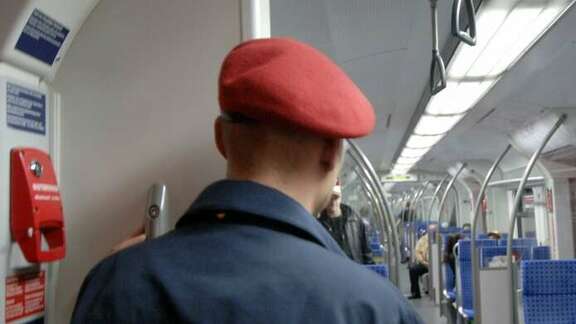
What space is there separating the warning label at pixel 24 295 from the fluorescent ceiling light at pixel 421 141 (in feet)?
21.2

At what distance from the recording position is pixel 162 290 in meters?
0.77

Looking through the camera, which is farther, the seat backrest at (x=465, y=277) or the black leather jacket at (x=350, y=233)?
the seat backrest at (x=465, y=277)

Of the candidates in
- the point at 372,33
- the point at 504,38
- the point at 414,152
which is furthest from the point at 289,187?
the point at 414,152

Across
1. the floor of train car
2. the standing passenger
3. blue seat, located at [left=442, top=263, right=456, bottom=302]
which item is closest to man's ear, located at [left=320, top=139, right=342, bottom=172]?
the standing passenger

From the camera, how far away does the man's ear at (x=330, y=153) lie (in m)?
0.87

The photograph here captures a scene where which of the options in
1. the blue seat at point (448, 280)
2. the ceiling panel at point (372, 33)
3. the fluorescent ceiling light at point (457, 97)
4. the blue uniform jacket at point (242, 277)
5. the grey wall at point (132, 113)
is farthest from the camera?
the blue seat at point (448, 280)

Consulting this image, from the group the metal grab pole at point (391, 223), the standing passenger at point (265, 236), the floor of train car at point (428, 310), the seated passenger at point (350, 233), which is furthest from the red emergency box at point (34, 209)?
the floor of train car at point (428, 310)

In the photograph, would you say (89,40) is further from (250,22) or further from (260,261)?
(260,261)

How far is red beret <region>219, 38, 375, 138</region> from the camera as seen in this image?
81 centimetres

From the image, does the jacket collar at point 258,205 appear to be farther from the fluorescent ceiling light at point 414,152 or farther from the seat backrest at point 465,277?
the fluorescent ceiling light at point 414,152

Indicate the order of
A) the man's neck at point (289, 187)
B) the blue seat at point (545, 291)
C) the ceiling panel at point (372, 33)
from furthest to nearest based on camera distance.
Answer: the blue seat at point (545, 291)
the ceiling panel at point (372, 33)
the man's neck at point (289, 187)

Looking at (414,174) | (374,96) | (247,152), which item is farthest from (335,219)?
(414,174)

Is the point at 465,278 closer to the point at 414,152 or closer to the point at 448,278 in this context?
the point at 448,278

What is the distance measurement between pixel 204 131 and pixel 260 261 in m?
0.66
